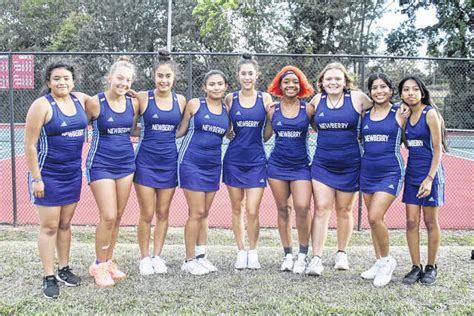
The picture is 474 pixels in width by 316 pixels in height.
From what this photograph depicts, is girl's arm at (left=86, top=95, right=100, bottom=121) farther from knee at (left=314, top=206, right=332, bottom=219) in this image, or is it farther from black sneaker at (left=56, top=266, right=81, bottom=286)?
knee at (left=314, top=206, right=332, bottom=219)

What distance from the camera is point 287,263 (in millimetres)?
4723

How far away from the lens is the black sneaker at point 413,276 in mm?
4348

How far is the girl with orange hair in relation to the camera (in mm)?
4520

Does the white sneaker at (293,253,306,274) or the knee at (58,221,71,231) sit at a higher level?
the knee at (58,221,71,231)

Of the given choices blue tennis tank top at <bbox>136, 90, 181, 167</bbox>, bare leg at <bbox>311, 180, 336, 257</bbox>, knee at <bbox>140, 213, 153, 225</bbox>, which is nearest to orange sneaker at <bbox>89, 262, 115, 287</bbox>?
knee at <bbox>140, 213, 153, 225</bbox>

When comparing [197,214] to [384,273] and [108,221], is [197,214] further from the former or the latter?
[384,273]

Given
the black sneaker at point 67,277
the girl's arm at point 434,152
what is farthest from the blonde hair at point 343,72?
the black sneaker at point 67,277

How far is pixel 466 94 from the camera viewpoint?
52.0 feet

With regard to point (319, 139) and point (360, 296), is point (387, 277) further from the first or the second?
point (319, 139)

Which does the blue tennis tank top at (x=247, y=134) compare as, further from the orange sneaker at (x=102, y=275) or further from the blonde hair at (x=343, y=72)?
the orange sneaker at (x=102, y=275)

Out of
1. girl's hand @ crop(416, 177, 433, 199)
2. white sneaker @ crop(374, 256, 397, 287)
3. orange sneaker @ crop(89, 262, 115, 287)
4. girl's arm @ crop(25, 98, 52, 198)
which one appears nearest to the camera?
girl's arm @ crop(25, 98, 52, 198)

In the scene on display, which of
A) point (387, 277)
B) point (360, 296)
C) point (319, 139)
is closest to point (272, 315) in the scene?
point (360, 296)

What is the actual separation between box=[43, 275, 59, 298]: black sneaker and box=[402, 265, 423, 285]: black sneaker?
3.06 metres

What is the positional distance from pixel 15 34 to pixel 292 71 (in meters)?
38.0
